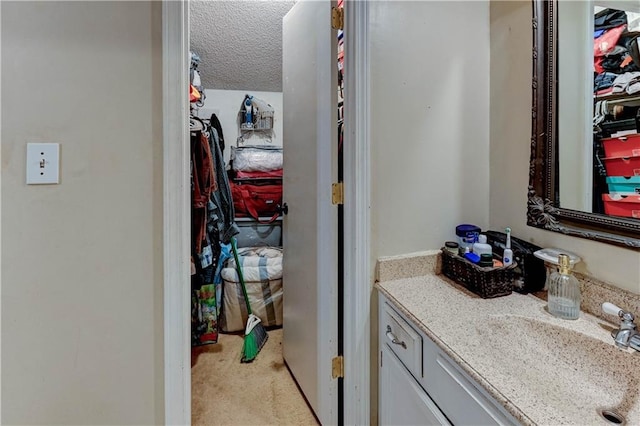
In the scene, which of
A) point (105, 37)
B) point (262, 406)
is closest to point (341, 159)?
point (105, 37)

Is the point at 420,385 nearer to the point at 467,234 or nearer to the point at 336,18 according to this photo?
the point at 467,234

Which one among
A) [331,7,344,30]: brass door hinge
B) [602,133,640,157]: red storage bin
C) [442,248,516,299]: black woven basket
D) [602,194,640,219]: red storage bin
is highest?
[331,7,344,30]: brass door hinge

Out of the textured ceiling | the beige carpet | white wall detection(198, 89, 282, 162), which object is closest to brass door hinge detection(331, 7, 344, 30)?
the textured ceiling

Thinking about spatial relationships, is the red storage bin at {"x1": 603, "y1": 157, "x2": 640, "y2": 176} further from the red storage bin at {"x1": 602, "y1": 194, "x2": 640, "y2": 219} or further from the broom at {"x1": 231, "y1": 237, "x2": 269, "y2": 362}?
the broom at {"x1": 231, "y1": 237, "x2": 269, "y2": 362}

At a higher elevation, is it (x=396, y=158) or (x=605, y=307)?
(x=396, y=158)

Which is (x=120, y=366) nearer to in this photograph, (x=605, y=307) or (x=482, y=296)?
(x=482, y=296)

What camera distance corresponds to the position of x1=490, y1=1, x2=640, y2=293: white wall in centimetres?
122

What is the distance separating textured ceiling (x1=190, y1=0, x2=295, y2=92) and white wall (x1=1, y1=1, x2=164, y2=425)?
3.59 feet

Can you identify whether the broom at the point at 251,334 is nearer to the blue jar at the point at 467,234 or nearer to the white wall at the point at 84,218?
the white wall at the point at 84,218

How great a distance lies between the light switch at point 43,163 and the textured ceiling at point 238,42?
4.29 feet

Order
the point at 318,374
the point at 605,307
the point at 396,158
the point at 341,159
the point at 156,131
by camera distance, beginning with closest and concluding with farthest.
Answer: the point at 605,307
the point at 156,131
the point at 396,158
the point at 341,159
the point at 318,374

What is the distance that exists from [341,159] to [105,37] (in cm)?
90

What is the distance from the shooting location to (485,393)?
729 millimetres

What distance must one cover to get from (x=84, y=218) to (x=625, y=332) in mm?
1468
